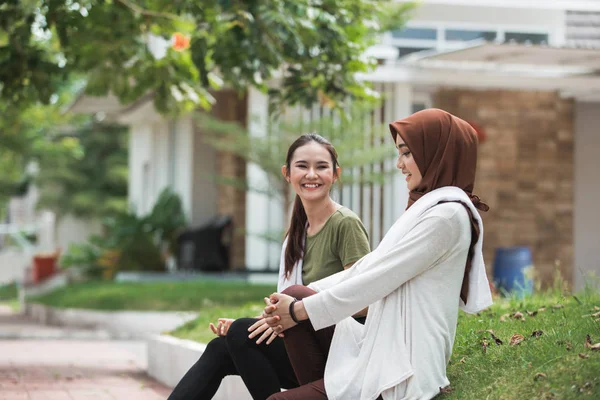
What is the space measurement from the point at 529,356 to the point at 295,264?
3.96ft

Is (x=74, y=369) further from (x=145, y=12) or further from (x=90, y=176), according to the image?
(x=90, y=176)

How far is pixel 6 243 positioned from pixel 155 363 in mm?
38674

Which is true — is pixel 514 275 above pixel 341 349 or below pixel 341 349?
below

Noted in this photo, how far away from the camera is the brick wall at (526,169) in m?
16.9

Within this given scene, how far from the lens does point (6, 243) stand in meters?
46.0

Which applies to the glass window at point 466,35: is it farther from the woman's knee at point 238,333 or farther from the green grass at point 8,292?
the green grass at point 8,292

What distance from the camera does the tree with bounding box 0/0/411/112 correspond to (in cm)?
→ 870

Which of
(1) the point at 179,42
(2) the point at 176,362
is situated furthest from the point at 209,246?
(2) the point at 176,362

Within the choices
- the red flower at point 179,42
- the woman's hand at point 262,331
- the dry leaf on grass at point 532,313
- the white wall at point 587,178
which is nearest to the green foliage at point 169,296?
the red flower at point 179,42

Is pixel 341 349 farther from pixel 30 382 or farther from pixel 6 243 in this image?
pixel 6 243

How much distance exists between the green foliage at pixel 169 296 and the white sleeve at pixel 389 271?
30.2 feet

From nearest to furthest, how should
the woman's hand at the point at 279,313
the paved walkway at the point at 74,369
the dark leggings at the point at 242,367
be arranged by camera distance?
the woman's hand at the point at 279,313 < the dark leggings at the point at 242,367 < the paved walkway at the point at 74,369

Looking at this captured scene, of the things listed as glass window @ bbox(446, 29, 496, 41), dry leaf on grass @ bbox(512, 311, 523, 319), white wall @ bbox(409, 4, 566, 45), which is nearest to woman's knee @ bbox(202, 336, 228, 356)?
dry leaf on grass @ bbox(512, 311, 523, 319)

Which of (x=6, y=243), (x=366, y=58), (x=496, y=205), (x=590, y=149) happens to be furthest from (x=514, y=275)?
(x=6, y=243)
